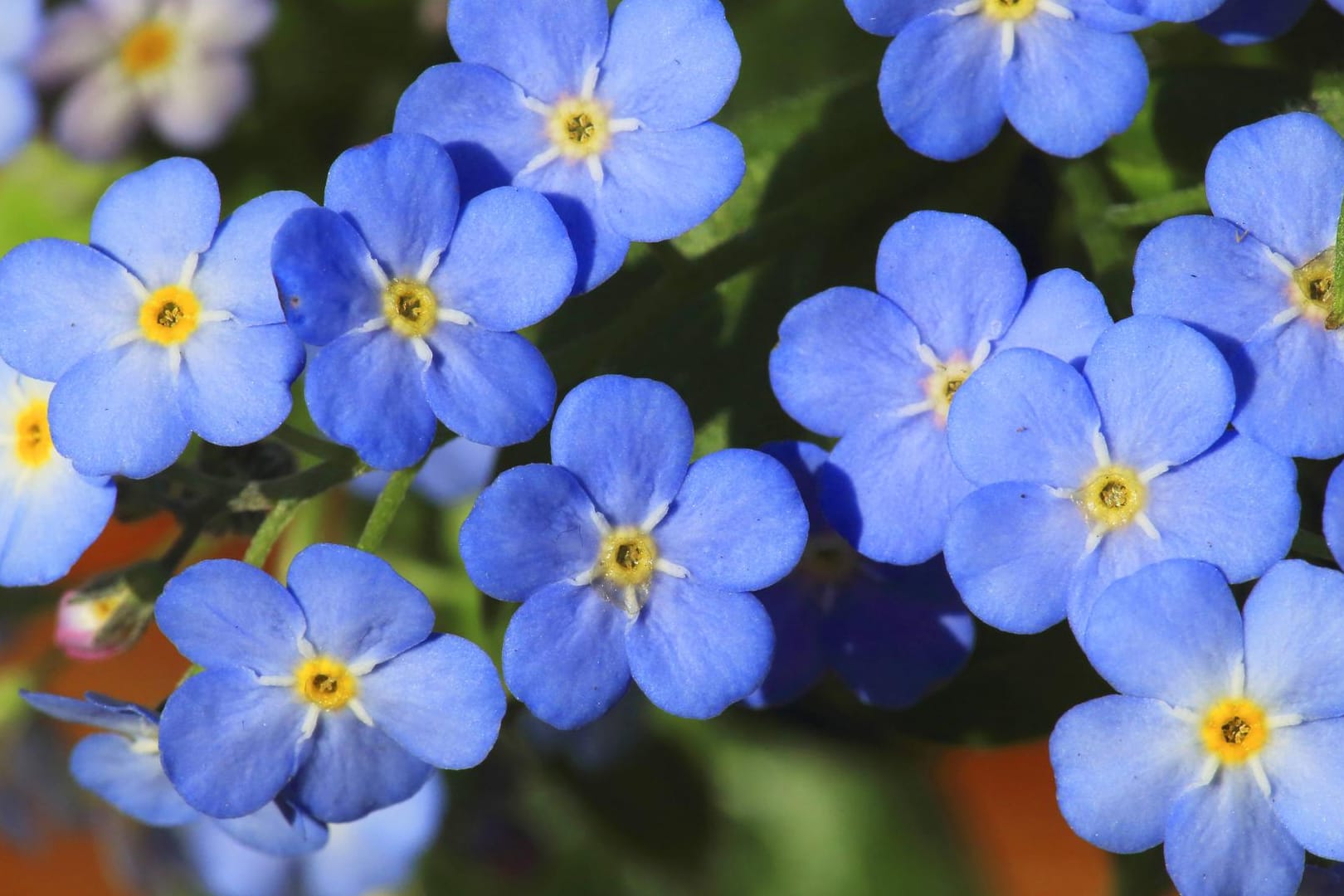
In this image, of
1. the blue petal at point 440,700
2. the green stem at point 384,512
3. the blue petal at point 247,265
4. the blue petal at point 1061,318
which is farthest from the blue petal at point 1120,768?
the blue petal at point 247,265

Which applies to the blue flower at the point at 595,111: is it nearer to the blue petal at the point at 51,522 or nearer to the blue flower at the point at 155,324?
the blue flower at the point at 155,324

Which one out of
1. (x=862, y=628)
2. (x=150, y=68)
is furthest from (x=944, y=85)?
(x=150, y=68)

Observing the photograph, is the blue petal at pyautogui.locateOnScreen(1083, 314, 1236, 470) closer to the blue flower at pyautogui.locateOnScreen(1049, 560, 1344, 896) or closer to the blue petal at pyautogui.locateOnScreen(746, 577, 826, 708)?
the blue flower at pyautogui.locateOnScreen(1049, 560, 1344, 896)

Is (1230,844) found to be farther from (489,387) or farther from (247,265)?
(247,265)

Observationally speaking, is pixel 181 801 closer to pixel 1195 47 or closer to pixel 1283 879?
pixel 1283 879

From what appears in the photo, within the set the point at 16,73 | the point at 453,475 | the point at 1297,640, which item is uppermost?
the point at 16,73

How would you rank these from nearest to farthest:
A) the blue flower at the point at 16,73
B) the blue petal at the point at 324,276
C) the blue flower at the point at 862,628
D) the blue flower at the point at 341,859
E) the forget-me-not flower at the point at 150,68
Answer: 1. the blue petal at the point at 324,276
2. the blue flower at the point at 862,628
3. the blue flower at the point at 341,859
4. the blue flower at the point at 16,73
5. the forget-me-not flower at the point at 150,68
